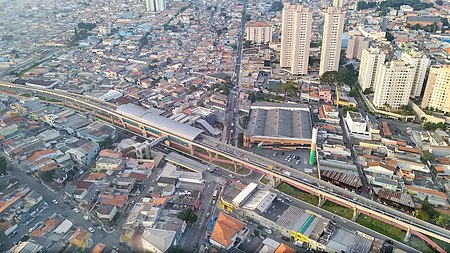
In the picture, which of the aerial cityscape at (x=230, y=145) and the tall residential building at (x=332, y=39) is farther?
the tall residential building at (x=332, y=39)

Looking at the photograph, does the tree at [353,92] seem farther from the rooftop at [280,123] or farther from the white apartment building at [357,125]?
the rooftop at [280,123]

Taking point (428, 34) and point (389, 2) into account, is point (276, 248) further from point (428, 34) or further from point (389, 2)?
point (389, 2)

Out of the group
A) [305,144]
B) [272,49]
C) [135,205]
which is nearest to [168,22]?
[272,49]

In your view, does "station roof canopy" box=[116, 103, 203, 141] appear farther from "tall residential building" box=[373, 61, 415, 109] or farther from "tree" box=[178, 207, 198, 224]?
"tall residential building" box=[373, 61, 415, 109]

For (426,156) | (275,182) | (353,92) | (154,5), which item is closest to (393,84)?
(353,92)

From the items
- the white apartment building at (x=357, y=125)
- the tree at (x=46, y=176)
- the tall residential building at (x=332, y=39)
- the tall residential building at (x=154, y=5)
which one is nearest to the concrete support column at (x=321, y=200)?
the white apartment building at (x=357, y=125)

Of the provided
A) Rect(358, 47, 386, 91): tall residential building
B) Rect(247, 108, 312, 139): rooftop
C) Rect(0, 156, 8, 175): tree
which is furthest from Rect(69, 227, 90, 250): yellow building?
Rect(358, 47, 386, 91): tall residential building

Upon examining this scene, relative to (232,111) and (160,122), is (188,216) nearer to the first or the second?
(160,122)
